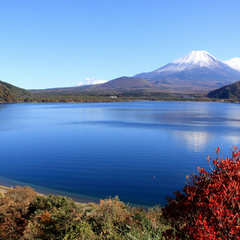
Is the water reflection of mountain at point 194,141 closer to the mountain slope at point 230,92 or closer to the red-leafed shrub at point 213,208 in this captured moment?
the red-leafed shrub at point 213,208

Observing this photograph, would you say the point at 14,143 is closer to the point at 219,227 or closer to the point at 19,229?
the point at 19,229

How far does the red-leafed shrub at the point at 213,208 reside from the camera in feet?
7.48

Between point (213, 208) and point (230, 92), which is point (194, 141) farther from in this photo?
point (230, 92)

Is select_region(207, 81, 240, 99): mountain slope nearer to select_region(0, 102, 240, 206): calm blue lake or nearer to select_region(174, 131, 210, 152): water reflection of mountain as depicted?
select_region(174, 131, 210, 152): water reflection of mountain

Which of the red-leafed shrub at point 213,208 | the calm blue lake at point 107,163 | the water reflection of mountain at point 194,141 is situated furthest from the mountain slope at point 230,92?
the red-leafed shrub at point 213,208

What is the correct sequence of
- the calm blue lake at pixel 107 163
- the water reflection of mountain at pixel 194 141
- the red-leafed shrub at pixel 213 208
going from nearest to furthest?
the red-leafed shrub at pixel 213 208 → the calm blue lake at pixel 107 163 → the water reflection of mountain at pixel 194 141

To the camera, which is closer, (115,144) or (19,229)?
(19,229)

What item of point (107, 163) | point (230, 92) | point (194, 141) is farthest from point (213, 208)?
point (230, 92)

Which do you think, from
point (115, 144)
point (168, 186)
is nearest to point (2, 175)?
point (168, 186)

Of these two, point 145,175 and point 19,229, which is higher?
point 19,229

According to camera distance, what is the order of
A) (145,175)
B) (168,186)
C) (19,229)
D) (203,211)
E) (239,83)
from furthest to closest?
(239,83) → (145,175) → (168,186) → (19,229) → (203,211)

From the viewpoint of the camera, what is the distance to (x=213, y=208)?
2.41 m

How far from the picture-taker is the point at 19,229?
428cm

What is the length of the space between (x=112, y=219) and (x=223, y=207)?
246 cm
